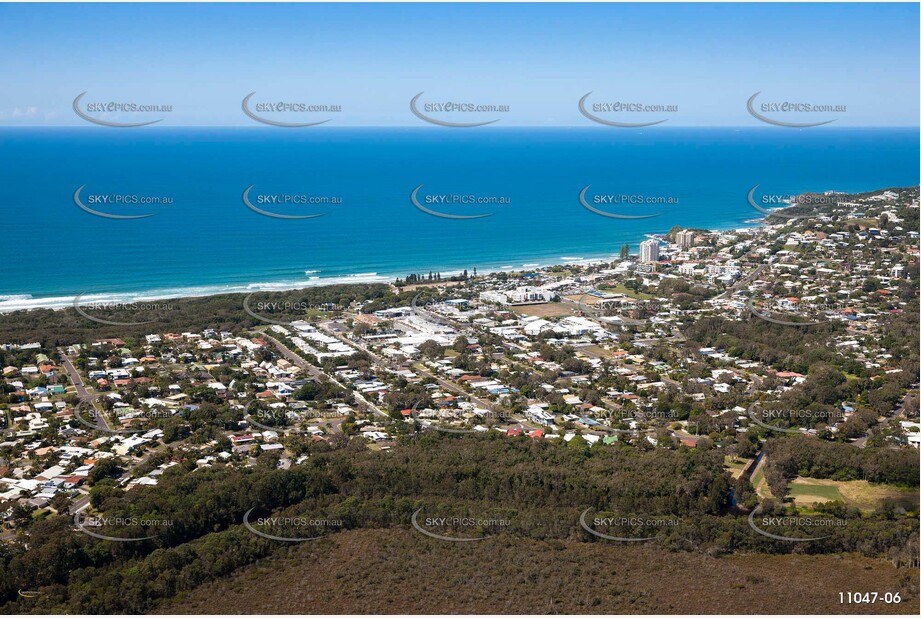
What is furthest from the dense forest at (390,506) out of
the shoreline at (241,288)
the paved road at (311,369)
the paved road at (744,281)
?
the shoreline at (241,288)

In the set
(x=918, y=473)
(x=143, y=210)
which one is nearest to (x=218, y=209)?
(x=143, y=210)

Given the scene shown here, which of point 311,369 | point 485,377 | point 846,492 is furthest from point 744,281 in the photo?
point 311,369

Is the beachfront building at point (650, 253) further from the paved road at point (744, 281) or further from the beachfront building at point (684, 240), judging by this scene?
the paved road at point (744, 281)

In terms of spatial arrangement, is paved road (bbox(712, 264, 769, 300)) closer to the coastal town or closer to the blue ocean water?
the coastal town

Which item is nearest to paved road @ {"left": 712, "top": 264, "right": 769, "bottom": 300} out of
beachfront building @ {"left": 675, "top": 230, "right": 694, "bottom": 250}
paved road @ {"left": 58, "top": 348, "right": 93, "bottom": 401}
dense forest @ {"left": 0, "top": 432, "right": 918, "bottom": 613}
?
beachfront building @ {"left": 675, "top": 230, "right": 694, "bottom": 250}

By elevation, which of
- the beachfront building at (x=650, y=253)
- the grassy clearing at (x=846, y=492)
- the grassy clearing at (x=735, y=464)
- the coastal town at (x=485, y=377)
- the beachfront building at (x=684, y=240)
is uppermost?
the beachfront building at (x=684, y=240)

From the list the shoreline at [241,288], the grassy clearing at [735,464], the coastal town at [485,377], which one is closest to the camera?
the grassy clearing at [735,464]

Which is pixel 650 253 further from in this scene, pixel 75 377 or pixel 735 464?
pixel 75 377
